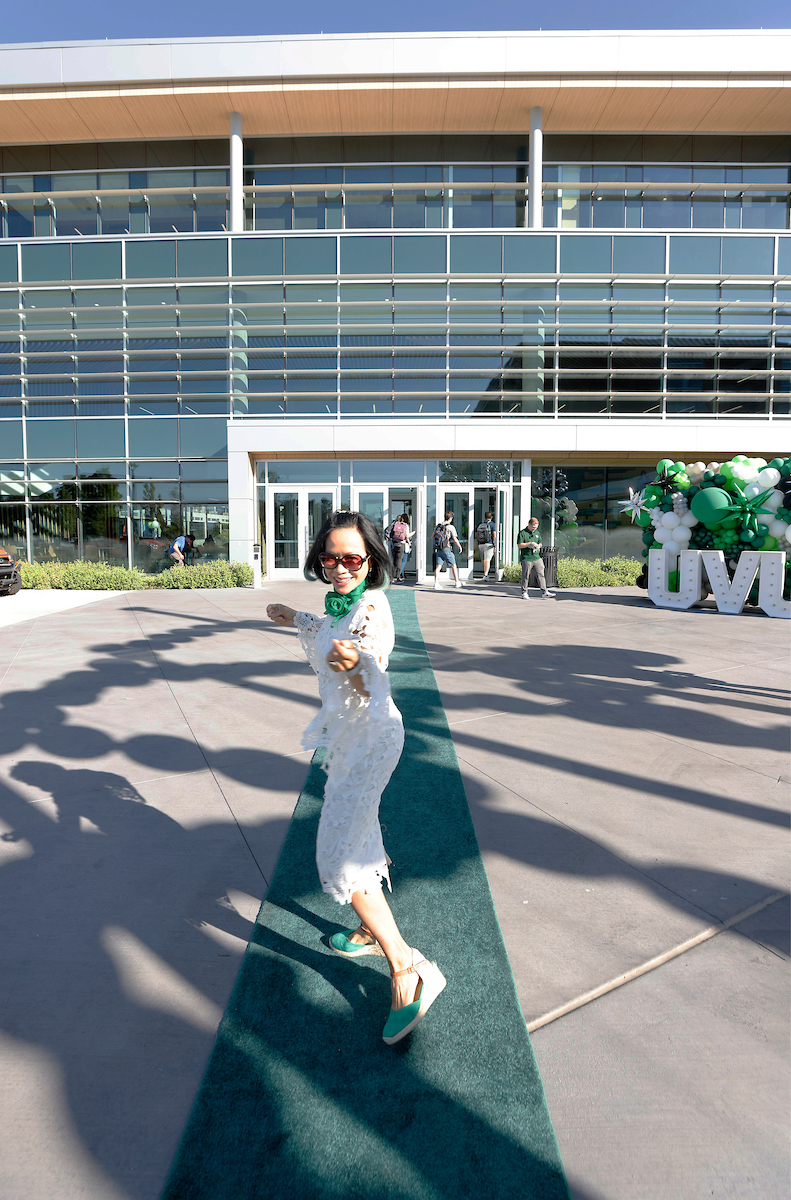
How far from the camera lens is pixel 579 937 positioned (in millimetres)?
2812

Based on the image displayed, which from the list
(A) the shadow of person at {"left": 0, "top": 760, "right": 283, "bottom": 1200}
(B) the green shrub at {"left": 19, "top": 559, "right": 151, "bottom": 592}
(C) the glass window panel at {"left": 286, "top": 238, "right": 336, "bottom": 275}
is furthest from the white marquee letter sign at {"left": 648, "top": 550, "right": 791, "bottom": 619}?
(C) the glass window panel at {"left": 286, "top": 238, "right": 336, "bottom": 275}

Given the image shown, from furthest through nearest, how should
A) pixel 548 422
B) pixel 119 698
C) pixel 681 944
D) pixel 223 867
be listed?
pixel 548 422, pixel 119 698, pixel 223 867, pixel 681 944

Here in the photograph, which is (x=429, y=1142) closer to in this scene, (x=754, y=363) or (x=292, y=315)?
(x=292, y=315)

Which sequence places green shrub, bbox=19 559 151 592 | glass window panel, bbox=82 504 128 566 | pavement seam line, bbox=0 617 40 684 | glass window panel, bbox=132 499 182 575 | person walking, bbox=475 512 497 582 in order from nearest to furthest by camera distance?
1. pavement seam line, bbox=0 617 40 684
2. green shrub, bbox=19 559 151 592
3. person walking, bbox=475 512 497 582
4. glass window panel, bbox=132 499 182 575
5. glass window panel, bbox=82 504 128 566

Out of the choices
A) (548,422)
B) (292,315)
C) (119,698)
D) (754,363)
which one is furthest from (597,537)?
(119,698)

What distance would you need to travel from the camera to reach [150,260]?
21344 mm

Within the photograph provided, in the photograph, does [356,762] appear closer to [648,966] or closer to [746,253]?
[648,966]

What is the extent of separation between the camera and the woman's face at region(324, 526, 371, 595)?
96.0 inches

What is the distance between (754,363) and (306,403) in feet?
48.2

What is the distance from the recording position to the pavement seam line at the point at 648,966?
2363 millimetres

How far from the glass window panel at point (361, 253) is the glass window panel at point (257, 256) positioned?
6.80ft

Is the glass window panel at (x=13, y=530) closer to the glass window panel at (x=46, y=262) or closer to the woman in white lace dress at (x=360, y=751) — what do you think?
the glass window panel at (x=46, y=262)

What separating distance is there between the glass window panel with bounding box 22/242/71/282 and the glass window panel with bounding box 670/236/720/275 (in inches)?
788

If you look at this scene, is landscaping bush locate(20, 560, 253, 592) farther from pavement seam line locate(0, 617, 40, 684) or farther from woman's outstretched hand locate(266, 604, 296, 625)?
woman's outstretched hand locate(266, 604, 296, 625)
